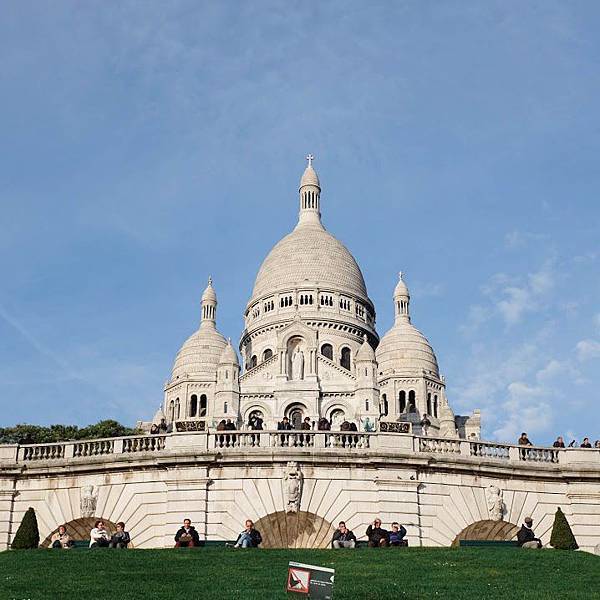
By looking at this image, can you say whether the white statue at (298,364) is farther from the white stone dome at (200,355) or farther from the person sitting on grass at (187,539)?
the person sitting on grass at (187,539)

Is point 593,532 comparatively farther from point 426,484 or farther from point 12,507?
point 12,507

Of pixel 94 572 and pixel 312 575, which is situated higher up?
pixel 94 572

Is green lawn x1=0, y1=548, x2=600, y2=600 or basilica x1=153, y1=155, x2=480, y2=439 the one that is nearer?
green lawn x1=0, y1=548, x2=600, y2=600

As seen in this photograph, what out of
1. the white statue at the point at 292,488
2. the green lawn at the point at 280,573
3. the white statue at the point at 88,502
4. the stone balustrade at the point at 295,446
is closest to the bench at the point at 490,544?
the green lawn at the point at 280,573

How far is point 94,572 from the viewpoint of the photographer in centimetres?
2186

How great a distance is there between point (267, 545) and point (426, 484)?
198 inches

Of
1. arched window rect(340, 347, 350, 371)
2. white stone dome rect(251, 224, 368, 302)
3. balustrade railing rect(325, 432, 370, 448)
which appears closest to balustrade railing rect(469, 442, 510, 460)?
balustrade railing rect(325, 432, 370, 448)

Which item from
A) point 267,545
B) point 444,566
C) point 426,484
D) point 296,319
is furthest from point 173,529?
point 296,319

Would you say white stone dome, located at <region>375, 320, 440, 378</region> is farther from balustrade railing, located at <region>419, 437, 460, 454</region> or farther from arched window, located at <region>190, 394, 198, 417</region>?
balustrade railing, located at <region>419, 437, 460, 454</region>

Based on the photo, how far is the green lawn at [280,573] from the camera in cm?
1981

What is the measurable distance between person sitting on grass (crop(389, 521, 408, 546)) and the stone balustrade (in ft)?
11.8

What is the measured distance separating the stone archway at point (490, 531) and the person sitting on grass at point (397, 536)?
388 cm

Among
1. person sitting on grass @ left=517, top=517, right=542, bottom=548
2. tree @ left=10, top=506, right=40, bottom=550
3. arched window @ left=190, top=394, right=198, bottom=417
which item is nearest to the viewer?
person sitting on grass @ left=517, top=517, right=542, bottom=548

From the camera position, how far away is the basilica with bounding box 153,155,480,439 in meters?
106
